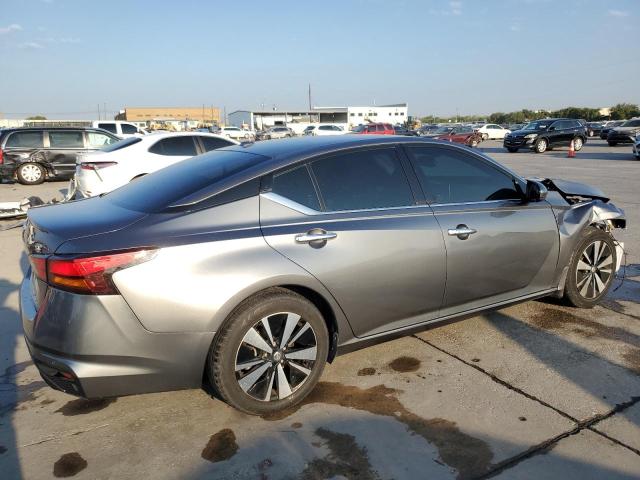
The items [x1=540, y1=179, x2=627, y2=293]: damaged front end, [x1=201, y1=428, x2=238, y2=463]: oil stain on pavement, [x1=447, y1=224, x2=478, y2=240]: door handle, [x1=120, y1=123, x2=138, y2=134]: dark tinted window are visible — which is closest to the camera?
[x1=201, y1=428, x2=238, y2=463]: oil stain on pavement

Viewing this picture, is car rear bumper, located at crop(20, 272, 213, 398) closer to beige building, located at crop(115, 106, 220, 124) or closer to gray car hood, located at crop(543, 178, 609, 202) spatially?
gray car hood, located at crop(543, 178, 609, 202)

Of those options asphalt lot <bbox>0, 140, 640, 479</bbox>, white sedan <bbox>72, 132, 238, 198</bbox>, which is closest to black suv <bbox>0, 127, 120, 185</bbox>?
white sedan <bbox>72, 132, 238, 198</bbox>

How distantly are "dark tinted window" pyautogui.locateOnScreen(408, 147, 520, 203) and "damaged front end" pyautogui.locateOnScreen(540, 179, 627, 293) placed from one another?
0.52m

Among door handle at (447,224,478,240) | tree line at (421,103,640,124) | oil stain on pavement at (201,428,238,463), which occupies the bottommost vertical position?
oil stain on pavement at (201,428,238,463)

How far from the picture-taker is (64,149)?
14.1 meters

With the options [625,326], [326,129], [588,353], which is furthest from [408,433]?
[326,129]

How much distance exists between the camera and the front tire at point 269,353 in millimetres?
2711

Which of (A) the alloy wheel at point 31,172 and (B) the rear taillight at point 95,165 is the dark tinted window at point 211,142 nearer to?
(B) the rear taillight at point 95,165

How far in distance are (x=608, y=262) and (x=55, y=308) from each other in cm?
438

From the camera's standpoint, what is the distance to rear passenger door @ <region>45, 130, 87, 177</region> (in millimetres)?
13984

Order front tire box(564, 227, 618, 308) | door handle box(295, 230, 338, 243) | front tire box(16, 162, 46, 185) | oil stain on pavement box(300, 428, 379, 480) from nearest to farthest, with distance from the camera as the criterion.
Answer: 1. oil stain on pavement box(300, 428, 379, 480)
2. door handle box(295, 230, 338, 243)
3. front tire box(564, 227, 618, 308)
4. front tire box(16, 162, 46, 185)

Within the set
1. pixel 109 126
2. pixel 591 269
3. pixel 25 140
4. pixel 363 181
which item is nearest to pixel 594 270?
pixel 591 269

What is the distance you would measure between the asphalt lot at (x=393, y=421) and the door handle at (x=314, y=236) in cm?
101

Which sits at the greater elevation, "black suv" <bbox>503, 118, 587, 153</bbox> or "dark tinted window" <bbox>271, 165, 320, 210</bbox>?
"black suv" <bbox>503, 118, 587, 153</bbox>
